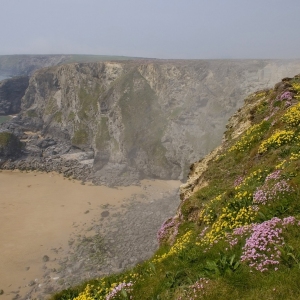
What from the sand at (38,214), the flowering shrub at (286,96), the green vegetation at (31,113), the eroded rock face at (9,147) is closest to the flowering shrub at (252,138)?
the flowering shrub at (286,96)

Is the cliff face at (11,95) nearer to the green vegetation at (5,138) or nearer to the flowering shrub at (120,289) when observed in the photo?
the green vegetation at (5,138)

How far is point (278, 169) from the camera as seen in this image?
1225cm

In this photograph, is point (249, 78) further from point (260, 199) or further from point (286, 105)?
point (260, 199)

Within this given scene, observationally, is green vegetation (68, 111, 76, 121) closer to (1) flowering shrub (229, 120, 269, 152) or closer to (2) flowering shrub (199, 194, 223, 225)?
(1) flowering shrub (229, 120, 269, 152)

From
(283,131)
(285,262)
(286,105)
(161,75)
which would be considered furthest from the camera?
(161,75)

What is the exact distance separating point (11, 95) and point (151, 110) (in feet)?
358

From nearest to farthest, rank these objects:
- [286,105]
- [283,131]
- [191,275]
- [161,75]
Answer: [191,275]
[283,131]
[286,105]
[161,75]

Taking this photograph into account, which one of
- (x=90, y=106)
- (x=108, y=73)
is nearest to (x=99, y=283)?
(x=90, y=106)

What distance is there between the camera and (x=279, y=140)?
47.5ft

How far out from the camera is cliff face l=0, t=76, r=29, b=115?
6045 inches

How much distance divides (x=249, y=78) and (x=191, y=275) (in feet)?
270

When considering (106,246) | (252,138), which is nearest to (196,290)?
(252,138)

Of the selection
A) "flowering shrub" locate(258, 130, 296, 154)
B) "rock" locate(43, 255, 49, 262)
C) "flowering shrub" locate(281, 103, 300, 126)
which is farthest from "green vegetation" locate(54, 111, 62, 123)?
"flowering shrub" locate(258, 130, 296, 154)

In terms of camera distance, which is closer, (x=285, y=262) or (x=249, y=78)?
(x=285, y=262)
